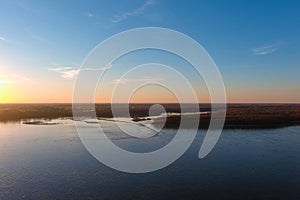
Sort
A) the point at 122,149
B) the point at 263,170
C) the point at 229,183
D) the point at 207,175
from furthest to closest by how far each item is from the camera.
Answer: the point at 122,149, the point at 263,170, the point at 207,175, the point at 229,183

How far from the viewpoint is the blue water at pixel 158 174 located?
51.7 ft

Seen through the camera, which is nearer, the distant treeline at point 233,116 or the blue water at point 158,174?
the blue water at point 158,174

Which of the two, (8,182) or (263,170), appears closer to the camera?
(8,182)

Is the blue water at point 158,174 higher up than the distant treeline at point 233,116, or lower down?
lower down

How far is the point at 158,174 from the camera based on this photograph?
1936cm

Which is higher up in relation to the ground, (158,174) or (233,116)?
(233,116)

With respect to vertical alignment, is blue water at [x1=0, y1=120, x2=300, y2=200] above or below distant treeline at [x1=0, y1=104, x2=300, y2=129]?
below

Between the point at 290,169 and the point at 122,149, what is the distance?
45.5 feet

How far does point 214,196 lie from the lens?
15242 mm

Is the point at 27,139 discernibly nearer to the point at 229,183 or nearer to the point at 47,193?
the point at 47,193

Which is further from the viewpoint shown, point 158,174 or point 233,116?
point 233,116

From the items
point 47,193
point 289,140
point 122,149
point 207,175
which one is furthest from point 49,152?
point 289,140

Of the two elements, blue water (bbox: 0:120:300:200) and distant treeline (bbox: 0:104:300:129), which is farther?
distant treeline (bbox: 0:104:300:129)

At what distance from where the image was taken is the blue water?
1577 cm
